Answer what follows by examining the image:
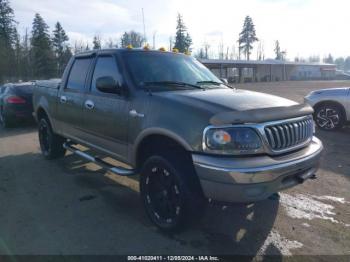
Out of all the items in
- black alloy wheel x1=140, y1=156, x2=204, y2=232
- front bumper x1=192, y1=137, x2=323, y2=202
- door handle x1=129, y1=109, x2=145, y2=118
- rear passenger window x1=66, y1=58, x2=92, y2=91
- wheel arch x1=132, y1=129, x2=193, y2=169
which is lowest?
black alloy wheel x1=140, y1=156, x2=204, y2=232

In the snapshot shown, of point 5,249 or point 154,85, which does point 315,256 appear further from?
point 5,249

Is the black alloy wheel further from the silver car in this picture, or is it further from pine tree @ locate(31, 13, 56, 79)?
pine tree @ locate(31, 13, 56, 79)

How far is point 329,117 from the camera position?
8953 mm

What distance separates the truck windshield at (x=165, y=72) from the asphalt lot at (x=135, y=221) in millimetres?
→ 1708

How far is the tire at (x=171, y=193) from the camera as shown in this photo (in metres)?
3.21

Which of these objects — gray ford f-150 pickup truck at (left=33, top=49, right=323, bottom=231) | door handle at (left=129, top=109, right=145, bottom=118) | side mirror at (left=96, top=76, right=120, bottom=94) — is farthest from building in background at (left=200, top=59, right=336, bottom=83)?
door handle at (left=129, top=109, right=145, bottom=118)

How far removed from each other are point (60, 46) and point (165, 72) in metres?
60.5

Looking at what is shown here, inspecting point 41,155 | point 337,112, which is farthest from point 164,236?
point 337,112

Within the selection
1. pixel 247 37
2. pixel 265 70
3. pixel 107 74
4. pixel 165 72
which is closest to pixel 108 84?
pixel 107 74

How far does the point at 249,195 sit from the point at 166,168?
940 millimetres

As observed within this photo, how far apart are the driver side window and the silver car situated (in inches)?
272

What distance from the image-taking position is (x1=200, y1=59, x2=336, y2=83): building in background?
179 ft

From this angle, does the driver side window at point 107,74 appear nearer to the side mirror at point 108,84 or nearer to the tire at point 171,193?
the side mirror at point 108,84

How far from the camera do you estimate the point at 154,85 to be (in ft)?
13.0
